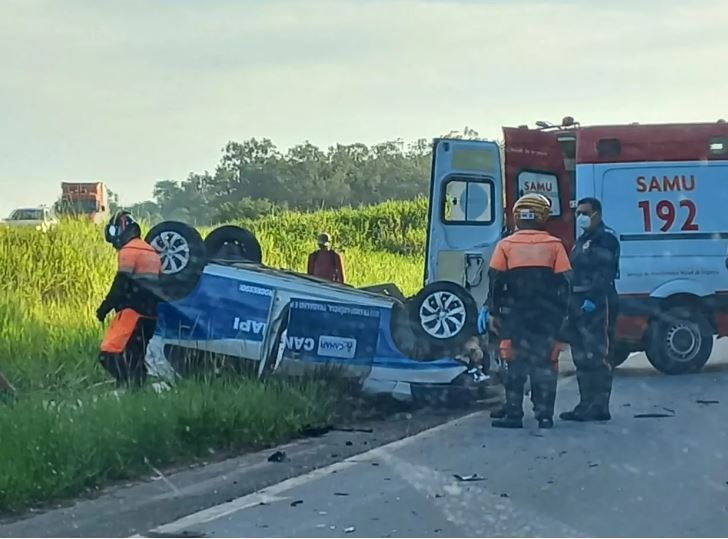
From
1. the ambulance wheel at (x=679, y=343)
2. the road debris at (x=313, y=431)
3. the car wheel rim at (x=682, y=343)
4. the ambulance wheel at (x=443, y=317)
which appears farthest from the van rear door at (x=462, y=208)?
the road debris at (x=313, y=431)

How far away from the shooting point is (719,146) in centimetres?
1445

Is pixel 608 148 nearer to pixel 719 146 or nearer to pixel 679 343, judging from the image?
pixel 719 146

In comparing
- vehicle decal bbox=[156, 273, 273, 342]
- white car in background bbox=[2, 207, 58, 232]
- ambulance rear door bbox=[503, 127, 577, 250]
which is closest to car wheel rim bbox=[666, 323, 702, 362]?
ambulance rear door bbox=[503, 127, 577, 250]

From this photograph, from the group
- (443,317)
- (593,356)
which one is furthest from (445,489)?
(443,317)

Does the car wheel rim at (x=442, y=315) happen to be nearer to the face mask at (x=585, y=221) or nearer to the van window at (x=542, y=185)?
the face mask at (x=585, y=221)

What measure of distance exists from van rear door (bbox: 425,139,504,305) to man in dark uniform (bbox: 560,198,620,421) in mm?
3598

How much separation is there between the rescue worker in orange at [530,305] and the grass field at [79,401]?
1.60 metres

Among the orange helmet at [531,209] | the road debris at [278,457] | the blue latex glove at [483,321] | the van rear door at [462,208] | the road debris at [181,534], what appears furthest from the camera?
the van rear door at [462,208]

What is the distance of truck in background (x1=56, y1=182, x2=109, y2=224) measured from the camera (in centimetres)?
2331

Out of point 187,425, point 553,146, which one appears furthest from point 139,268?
point 553,146

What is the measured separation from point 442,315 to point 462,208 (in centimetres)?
342

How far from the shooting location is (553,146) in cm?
1644

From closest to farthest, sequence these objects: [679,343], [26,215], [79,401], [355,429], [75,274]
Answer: [79,401] → [355,429] → [679,343] → [75,274] → [26,215]

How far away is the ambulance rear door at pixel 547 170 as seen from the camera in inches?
637
